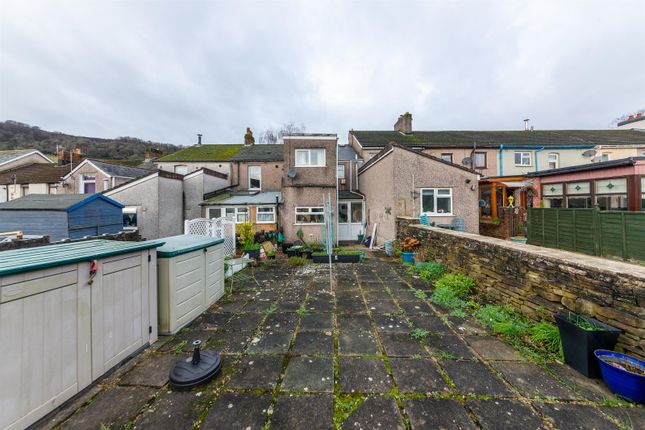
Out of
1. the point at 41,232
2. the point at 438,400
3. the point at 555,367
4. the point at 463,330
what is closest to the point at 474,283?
the point at 463,330

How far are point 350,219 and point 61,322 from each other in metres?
13.4

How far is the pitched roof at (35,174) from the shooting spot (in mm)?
20734

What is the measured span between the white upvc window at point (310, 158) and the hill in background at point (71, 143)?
1622 inches

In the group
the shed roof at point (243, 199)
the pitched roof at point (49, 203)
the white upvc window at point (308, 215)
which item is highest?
the shed roof at point (243, 199)

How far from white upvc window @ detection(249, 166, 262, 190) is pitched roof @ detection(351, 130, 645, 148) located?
9112 mm

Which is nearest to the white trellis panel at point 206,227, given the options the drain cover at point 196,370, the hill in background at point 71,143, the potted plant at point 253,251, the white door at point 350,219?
Result: the potted plant at point 253,251

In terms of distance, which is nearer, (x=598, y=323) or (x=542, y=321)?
(x=598, y=323)

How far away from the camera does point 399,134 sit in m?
21.9

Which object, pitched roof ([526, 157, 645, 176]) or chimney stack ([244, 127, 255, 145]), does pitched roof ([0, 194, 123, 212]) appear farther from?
pitched roof ([526, 157, 645, 176])

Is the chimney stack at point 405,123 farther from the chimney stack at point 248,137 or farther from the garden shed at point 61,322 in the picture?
the garden shed at point 61,322

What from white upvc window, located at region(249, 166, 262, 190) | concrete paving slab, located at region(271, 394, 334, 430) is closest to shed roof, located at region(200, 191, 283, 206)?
white upvc window, located at region(249, 166, 262, 190)

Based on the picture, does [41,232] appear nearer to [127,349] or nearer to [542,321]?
[127,349]

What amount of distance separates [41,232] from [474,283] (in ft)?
50.8

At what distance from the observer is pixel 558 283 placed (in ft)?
12.3
